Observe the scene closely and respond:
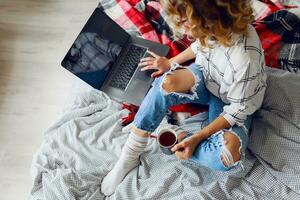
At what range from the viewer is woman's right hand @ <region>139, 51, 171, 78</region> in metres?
1.41

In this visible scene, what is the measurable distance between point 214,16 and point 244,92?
24 cm

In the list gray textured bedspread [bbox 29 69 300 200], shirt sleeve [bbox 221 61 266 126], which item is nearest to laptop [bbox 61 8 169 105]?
gray textured bedspread [bbox 29 69 300 200]

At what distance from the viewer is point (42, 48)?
1938 millimetres

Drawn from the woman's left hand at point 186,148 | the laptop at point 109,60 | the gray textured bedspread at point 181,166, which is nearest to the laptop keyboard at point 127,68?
the laptop at point 109,60

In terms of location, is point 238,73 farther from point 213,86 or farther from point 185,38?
point 185,38

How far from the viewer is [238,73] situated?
42.4 inches

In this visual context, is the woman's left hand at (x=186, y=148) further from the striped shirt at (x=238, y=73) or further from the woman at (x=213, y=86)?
the striped shirt at (x=238, y=73)

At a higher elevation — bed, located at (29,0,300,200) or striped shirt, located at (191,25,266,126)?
striped shirt, located at (191,25,266,126)

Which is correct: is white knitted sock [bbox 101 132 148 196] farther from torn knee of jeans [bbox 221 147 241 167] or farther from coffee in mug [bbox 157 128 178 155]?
torn knee of jeans [bbox 221 147 241 167]

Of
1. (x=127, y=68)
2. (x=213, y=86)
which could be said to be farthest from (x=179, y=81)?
(x=127, y=68)

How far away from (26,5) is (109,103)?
988mm

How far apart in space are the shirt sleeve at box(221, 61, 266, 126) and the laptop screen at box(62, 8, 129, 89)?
1.71 ft

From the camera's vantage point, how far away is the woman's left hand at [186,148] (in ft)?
3.77

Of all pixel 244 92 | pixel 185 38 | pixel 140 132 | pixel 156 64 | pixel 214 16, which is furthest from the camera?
pixel 185 38
